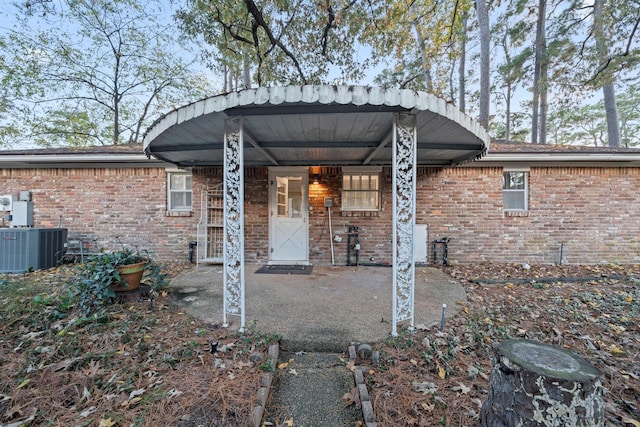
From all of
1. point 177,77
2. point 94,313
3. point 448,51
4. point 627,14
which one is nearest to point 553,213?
point 627,14

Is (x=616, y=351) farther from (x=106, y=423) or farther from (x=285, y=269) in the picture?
(x=285, y=269)

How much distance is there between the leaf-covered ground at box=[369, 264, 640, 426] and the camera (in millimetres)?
1796

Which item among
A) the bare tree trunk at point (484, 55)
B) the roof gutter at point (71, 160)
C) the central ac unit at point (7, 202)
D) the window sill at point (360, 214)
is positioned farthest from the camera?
the bare tree trunk at point (484, 55)

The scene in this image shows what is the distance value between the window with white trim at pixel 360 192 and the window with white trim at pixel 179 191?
387 centimetres

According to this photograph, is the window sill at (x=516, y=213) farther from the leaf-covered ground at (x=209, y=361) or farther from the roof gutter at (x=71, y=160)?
the roof gutter at (x=71, y=160)

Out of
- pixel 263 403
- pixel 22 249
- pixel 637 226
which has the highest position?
pixel 637 226

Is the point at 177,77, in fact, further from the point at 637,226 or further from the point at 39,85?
the point at 637,226

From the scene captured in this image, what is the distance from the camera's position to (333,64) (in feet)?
28.5

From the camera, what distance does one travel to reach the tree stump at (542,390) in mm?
1171

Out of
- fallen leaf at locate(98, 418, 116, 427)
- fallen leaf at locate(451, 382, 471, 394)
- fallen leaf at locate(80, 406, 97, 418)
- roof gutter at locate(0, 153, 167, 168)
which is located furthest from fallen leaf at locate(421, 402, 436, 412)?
roof gutter at locate(0, 153, 167, 168)

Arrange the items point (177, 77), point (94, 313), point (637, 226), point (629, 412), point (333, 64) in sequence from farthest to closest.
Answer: point (177, 77) < point (333, 64) < point (637, 226) < point (94, 313) < point (629, 412)

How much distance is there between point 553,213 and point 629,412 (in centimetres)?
550

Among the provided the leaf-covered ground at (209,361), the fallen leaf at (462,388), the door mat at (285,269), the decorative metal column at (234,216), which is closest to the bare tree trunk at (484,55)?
the leaf-covered ground at (209,361)

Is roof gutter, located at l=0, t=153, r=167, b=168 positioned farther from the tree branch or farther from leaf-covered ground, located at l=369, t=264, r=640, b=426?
leaf-covered ground, located at l=369, t=264, r=640, b=426
